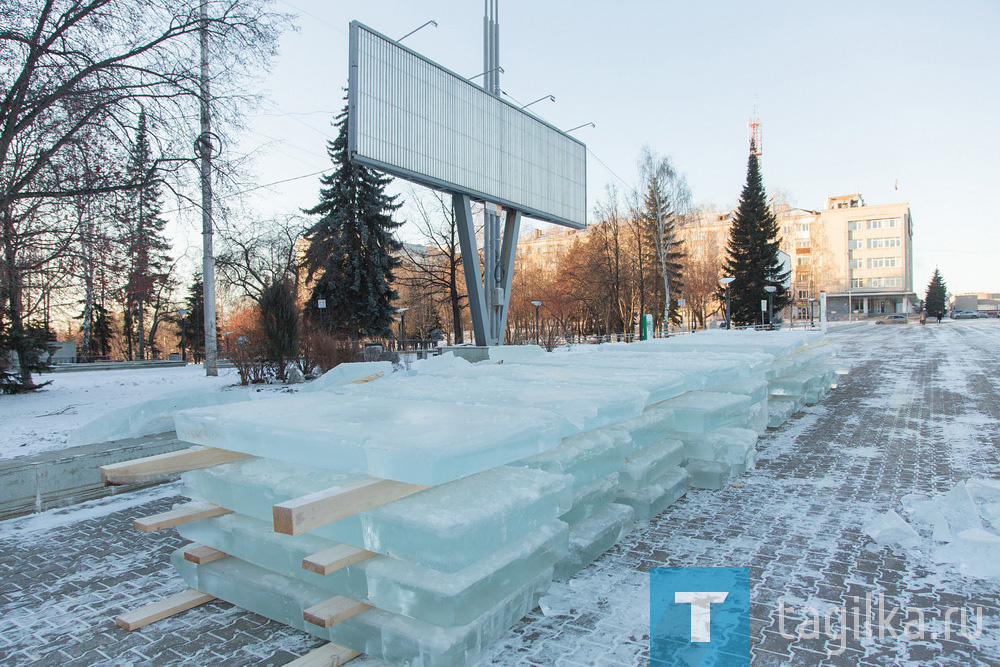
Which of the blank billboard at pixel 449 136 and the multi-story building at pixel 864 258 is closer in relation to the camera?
the blank billboard at pixel 449 136

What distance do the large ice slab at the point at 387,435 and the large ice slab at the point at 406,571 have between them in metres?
0.39

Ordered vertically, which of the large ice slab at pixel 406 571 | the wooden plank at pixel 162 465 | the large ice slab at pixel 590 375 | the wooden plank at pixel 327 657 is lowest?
the wooden plank at pixel 327 657

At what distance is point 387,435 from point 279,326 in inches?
416

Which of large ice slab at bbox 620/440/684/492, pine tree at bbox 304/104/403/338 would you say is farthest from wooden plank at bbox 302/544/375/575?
pine tree at bbox 304/104/403/338

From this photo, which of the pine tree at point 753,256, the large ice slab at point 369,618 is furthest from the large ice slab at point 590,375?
the pine tree at point 753,256

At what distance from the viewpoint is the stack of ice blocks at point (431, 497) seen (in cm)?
232

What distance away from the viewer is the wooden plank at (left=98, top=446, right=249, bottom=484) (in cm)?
286

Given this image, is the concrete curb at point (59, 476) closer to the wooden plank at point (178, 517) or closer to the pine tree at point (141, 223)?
the wooden plank at point (178, 517)

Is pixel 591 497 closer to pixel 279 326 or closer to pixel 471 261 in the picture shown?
pixel 279 326

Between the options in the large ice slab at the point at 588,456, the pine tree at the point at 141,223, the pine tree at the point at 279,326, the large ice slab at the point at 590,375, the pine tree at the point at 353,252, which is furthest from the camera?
the pine tree at the point at 353,252

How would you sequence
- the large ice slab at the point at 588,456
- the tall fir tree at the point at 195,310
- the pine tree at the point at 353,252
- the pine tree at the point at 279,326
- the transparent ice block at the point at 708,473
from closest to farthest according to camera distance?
1. the large ice slab at the point at 588,456
2. the transparent ice block at the point at 708,473
3. the pine tree at the point at 279,326
4. the pine tree at the point at 353,252
5. the tall fir tree at the point at 195,310

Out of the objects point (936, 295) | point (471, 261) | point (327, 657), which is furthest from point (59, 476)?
point (936, 295)

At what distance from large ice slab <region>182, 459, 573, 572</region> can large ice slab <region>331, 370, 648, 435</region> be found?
1.89 feet

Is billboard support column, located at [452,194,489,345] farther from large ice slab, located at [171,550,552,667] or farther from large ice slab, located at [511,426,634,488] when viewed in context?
large ice slab, located at [171,550,552,667]
